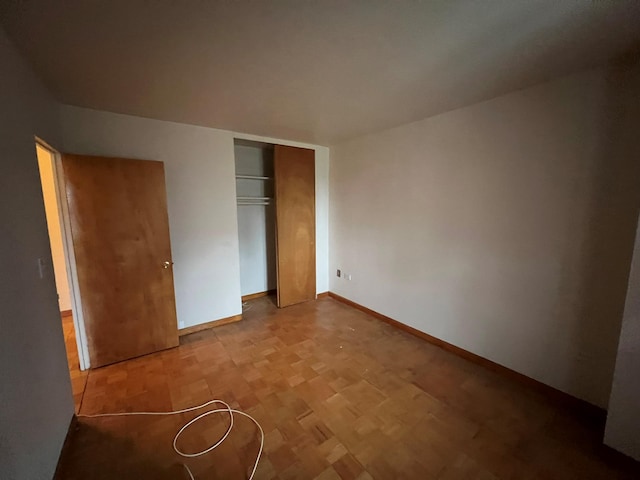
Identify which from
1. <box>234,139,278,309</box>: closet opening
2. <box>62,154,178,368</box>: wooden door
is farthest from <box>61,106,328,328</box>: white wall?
<box>234,139,278,309</box>: closet opening

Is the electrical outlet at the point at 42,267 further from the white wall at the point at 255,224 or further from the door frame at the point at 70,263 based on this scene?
the white wall at the point at 255,224

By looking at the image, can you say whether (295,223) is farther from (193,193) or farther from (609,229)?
(609,229)

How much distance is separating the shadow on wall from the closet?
2914mm

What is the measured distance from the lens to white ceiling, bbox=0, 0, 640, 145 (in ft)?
3.84

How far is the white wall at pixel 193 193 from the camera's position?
246 cm

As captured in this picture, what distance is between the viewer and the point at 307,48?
1461 millimetres

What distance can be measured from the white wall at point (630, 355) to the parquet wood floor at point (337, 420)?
0.13m

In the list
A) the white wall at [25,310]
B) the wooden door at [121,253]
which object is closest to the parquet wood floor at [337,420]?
the wooden door at [121,253]

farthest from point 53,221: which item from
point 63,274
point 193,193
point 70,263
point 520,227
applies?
point 520,227

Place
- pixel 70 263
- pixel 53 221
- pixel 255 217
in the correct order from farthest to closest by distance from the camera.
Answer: pixel 255 217, pixel 53 221, pixel 70 263

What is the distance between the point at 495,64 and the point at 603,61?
0.66 meters

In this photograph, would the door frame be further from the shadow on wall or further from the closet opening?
the shadow on wall

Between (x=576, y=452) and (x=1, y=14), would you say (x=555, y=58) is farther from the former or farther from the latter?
(x=1, y=14)

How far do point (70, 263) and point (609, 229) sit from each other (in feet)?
13.5
